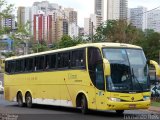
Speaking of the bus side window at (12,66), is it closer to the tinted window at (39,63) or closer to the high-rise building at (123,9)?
the tinted window at (39,63)

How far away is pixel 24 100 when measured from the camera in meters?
27.2

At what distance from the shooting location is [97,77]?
18875mm

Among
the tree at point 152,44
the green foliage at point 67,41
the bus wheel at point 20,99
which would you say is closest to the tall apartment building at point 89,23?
the green foliage at point 67,41

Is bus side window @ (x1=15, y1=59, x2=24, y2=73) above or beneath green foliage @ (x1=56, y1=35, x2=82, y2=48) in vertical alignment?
beneath

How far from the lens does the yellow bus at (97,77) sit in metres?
18.2

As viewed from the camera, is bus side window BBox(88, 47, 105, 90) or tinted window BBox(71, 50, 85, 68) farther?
tinted window BBox(71, 50, 85, 68)

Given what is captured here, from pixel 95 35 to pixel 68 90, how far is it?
41377mm

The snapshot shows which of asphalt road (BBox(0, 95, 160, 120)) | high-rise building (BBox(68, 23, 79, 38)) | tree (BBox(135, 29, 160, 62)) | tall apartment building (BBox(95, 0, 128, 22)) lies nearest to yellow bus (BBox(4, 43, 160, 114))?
asphalt road (BBox(0, 95, 160, 120))

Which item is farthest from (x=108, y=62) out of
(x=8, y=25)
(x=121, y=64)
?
(x=8, y=25)

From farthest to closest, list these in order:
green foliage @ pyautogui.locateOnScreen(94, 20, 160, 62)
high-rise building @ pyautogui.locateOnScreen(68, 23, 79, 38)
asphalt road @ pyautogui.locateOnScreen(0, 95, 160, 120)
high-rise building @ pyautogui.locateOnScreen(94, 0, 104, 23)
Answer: high-rise building @ pyautogui.locateOnScreen(68, 23, 79, 38), green foliage @ pyautogui.locateOnScreen(94, 20, 160, 62), high-rise building @ pyautogui.locateOnScreen(94, 0, 104, 23), asphalt road @ pyautogui.locateOnScreen(0, 95, 160, 120)

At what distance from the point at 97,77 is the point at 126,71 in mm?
1265

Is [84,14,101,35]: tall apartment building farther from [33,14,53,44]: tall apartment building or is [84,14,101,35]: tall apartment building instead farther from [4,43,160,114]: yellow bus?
[4,43,160,114]: yellow bus

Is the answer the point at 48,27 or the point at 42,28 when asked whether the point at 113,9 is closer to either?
the point at 42,28

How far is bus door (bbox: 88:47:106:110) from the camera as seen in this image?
60.8ft
